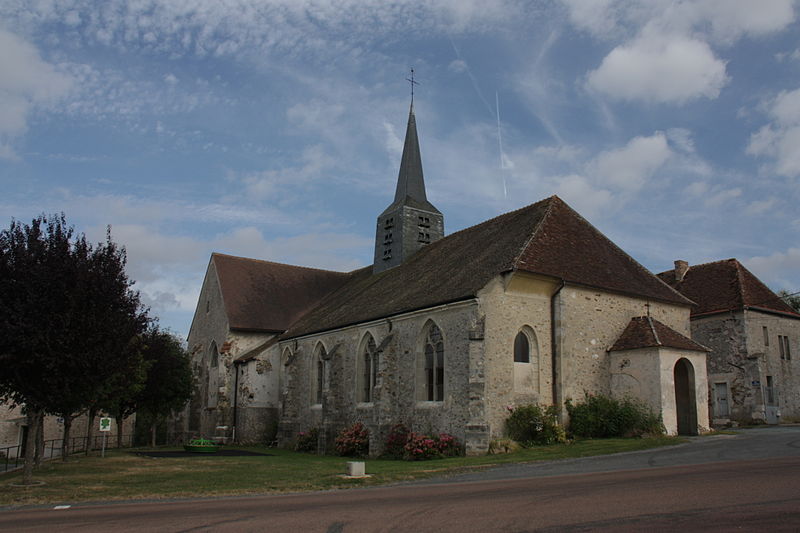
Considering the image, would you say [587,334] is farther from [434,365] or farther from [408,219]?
[408,219]

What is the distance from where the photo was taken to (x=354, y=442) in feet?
78.5

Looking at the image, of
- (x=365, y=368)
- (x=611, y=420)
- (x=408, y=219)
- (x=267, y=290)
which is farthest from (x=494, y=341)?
(x=267, y=290)

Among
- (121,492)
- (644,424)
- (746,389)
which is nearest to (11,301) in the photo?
(121,492)

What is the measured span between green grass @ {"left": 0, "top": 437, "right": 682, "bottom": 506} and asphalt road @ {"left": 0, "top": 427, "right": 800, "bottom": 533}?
132cm

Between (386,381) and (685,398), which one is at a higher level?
(386,381)

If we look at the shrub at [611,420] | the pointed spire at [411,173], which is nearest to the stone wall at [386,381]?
the shrub at [611,420]

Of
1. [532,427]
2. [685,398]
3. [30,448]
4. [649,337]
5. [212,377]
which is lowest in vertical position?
[30,448]

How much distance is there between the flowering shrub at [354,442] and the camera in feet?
78.3

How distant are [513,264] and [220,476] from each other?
10.4 m

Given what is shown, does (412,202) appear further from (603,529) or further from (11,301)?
(603,529)

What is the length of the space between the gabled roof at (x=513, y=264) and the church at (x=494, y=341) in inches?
2.8

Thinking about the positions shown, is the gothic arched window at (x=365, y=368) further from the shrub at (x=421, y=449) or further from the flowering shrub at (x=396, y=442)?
the shrub at (x=421, y=449)

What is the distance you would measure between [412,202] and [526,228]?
38.1 ft

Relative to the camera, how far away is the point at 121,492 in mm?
13312
